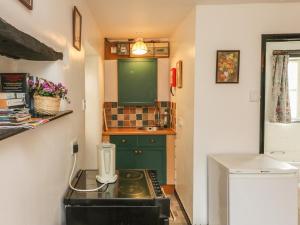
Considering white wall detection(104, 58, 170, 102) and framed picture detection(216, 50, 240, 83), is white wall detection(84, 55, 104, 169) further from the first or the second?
framed picture detection(216, 50, 240, 83)

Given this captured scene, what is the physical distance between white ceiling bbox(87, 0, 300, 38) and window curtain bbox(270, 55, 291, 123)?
0.63 m

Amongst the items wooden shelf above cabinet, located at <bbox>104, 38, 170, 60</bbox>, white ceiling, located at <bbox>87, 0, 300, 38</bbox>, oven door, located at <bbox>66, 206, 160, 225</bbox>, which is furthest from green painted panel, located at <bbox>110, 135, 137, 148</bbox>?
oven door, located at <bbox>66, 206, 160, 225</bbox>

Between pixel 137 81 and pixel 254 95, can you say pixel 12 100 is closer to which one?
pixel 254 95

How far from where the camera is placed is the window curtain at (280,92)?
9.57 feet

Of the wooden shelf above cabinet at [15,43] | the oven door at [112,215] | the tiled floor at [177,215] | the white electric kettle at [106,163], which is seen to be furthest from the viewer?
the tiled floor at [177,215]

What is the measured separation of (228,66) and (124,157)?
84.5 inches

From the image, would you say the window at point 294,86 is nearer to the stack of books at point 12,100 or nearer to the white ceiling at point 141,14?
the white ceiling at point 141,14

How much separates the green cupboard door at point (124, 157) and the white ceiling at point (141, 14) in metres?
1.76

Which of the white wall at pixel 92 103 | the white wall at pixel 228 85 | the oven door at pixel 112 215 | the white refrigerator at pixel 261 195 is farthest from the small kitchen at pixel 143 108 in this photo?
the oven door at pixel 112 215

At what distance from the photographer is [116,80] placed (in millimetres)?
4668

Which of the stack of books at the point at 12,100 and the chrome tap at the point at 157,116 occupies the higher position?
the stack of books at the point at 12,100

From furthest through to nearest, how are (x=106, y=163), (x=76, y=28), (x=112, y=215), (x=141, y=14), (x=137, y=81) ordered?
(x=137, y=81) → (x=141, y=14) → (x=76, y=28) → (x=106, y=163) → (x=112, y=215)

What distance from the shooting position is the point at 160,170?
4.24 metres

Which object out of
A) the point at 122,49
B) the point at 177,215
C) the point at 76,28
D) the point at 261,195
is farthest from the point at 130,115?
the point at 261,195
